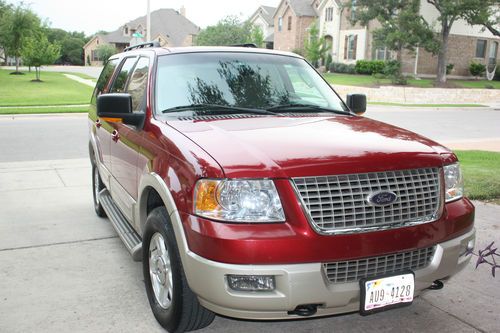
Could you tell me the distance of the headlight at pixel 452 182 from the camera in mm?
3426

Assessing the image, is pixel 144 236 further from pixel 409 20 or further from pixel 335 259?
pixel 409 20

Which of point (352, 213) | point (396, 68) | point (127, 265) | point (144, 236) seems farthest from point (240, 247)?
point (396, 68)

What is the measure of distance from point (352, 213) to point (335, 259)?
0.27 metres

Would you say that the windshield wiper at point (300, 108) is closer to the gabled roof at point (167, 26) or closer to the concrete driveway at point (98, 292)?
the concrete driveway at point (98, 292)

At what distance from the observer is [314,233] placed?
2789 millimetres

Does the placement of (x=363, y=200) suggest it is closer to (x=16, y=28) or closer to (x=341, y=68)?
(x=341, y=68)

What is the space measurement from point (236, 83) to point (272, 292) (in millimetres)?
2044

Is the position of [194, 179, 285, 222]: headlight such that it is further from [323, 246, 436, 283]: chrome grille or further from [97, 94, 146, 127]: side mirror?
[97, 94, 146, 127]: side mirror

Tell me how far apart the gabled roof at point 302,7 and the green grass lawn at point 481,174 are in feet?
165

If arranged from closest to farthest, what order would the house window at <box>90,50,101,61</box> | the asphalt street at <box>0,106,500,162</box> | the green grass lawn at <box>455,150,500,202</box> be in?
the green grass lawn at <box>455,150,500,202</box> < the asphalt street at <box>0,106,500,162</box> < the house window at <box>90,50,101,61</box>

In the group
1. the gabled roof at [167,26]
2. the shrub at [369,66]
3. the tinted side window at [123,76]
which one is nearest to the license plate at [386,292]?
the tinted side window at [123,76]

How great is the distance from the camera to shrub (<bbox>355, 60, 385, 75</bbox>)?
4314 centimetres

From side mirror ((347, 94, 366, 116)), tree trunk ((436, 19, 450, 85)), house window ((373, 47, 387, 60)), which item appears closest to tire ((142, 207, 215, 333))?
side mirror ((347, 94, 366, 116))

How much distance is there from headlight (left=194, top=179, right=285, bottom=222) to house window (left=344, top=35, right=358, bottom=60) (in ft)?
159
